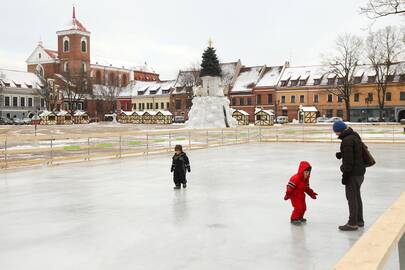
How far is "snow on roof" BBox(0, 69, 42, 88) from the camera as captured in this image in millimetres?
96812

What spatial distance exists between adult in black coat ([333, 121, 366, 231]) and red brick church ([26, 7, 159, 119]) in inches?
3652

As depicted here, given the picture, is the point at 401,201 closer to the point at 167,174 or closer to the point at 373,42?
the point at 167,174

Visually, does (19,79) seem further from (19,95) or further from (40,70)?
(40,70)

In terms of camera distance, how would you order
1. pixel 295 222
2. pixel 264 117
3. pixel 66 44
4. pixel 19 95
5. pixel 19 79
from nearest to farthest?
1. pixel 295 222
2. pixel 264 117
3. pixel 19 95
4. pixel 19 79
5. pixel 66 44

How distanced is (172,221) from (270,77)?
3134 inches

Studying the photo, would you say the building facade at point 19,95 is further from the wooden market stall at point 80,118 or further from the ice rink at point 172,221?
the ice rink at point 172,221

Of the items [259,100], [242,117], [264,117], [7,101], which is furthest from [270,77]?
[7,101]

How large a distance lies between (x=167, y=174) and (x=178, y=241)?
7986mm

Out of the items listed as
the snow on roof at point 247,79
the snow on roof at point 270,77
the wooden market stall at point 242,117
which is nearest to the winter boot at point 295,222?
the wooden market stall at point 242,117

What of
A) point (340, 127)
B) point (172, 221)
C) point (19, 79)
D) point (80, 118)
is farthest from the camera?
point (19, 79)

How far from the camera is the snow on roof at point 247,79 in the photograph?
8672 cm

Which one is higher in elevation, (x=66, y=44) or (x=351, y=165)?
(x=66, y=44)

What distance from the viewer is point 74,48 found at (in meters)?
110

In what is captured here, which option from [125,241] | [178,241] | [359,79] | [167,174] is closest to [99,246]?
[125,241]
